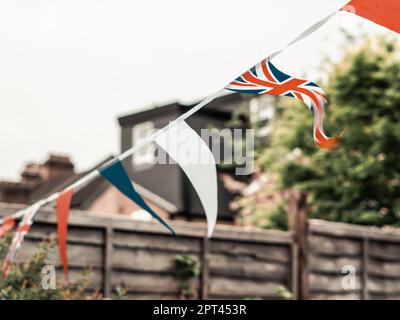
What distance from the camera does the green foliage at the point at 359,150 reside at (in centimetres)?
1430

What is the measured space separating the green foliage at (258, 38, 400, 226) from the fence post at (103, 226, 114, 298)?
7948 mm

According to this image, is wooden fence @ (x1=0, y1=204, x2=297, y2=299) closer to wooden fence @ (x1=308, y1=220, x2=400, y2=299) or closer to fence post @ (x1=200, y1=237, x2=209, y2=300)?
fence post @ (x1=200, y1=237, x2=209, y2=300)

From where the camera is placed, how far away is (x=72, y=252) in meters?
6.80

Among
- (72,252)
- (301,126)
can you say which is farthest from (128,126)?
(72,252)

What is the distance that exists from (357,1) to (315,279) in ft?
19.6

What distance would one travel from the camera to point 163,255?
24.7 ft

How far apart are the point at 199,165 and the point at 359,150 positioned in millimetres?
11982

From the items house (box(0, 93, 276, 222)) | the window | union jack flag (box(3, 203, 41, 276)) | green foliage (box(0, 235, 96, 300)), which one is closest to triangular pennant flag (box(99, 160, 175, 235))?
union jack flag (box(3, 203, 41, 276))

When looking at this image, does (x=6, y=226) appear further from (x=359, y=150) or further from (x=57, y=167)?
(x=57, y=167)

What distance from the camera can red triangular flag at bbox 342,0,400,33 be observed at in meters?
3.14

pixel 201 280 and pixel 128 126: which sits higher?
pixel 128 126

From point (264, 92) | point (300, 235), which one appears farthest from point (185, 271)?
point (264, 92)
